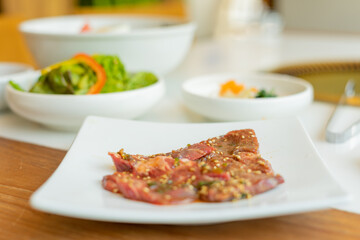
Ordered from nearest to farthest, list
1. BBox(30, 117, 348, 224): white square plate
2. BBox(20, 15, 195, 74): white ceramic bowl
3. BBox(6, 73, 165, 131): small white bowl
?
BBox(30, 117, 348, 224): white square plate < BBox(6, 73, 165, 131): small white bowl < BBox(20, 15, 195, 74): white ceramic bowl

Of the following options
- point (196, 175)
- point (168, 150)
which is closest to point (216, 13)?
point (168, 150)

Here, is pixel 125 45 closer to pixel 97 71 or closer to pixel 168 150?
pixel 97 71

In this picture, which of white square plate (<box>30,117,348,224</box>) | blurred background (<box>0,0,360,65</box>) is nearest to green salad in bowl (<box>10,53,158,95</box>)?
white square plate (<box>30,117,348,224</box>)

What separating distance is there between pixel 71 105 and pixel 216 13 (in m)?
3.14

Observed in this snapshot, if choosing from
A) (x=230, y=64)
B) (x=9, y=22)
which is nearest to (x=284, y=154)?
(x=230, y=64)

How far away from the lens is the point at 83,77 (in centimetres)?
133

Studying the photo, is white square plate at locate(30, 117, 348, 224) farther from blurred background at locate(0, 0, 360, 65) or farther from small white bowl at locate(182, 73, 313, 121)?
blurred background at locate(0, 0, 360, 65)

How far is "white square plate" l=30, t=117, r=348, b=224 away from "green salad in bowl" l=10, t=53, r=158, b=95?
0.22 m

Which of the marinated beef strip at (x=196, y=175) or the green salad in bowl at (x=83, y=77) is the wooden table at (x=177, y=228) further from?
the green salad in bowl at (x=83, y=77)

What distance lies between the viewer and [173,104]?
1.61m

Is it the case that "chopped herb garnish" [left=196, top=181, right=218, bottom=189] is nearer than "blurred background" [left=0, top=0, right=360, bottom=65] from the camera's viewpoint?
Yes

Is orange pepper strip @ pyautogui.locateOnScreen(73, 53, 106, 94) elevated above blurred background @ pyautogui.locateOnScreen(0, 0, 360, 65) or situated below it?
above

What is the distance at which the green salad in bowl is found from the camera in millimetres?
1292

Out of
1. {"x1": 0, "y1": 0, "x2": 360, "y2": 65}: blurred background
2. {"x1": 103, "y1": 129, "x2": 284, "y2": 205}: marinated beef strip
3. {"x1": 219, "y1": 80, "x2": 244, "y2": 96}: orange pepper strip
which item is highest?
{"x1": 103, "y1": 129, "x2": 284, "y2": 205}: marinated beef strip
